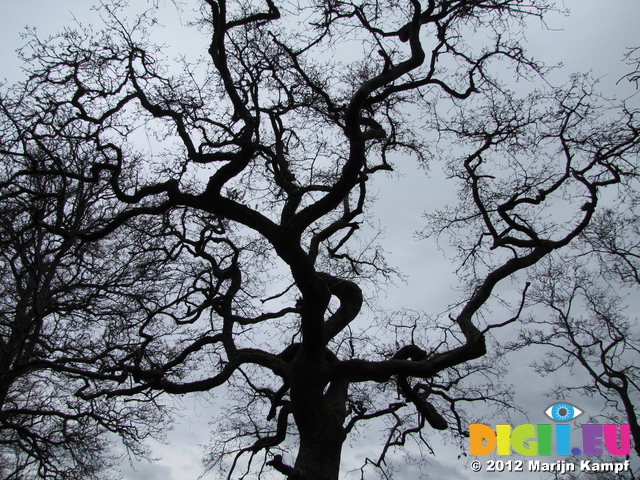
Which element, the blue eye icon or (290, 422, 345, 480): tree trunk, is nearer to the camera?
(290, 422, 345, 480): tree trunk

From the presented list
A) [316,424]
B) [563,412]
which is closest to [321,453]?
[316,424]

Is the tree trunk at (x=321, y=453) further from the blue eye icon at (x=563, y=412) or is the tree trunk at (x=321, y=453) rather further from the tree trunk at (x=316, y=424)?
the blue eye icon at (x=563, y=412)

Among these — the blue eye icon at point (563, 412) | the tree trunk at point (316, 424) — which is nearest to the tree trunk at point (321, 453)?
the tree trunk at point (316, 424)

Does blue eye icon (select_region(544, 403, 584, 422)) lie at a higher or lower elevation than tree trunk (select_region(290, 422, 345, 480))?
higher

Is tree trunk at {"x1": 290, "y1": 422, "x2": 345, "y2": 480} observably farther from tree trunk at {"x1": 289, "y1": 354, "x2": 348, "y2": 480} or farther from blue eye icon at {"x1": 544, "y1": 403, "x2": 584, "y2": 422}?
blue eye icon at {"x1": 544, "y1": 403, "x2": 584, "y2": 422}

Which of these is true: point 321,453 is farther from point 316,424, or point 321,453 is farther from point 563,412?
point 563,412

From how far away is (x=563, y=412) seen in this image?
11.4m

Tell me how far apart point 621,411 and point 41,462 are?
13.1 metres

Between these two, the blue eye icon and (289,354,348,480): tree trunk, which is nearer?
(289,354,348,480): tree trunk

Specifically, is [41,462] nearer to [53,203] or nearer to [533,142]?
[53,203]

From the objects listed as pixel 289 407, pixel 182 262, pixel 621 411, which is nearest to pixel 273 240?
pixel 289 407

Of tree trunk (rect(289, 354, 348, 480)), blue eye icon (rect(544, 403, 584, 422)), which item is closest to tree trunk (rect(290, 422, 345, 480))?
tree trunk (rect(289, 354, 348, 480))

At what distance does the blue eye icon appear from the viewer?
10.9 metres

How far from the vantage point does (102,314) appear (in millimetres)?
8852
